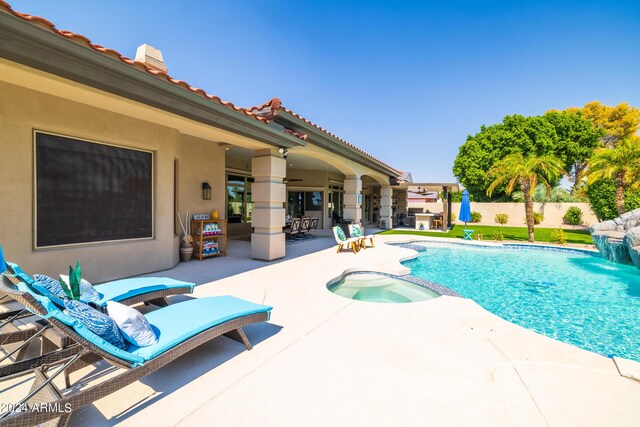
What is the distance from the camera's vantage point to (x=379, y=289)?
22.1 feet

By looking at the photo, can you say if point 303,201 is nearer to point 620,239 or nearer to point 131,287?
point 620,239

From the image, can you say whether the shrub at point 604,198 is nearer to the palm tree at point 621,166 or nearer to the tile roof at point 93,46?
the palm tree at point 621,166

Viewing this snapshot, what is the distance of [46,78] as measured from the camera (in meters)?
4.02

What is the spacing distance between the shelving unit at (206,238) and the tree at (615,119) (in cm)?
4260

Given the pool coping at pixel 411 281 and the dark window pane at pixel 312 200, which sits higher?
the dark window pane at pixel 312 200

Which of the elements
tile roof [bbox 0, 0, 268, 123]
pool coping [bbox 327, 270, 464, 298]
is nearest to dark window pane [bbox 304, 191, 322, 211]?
pool coping [bbox 327, 270, 464, 298]

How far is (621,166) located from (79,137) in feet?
71.3

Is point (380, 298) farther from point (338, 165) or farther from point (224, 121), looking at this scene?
point (338, 165)

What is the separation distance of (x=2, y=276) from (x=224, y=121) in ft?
14.5

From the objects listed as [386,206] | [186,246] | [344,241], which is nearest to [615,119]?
[386,206]

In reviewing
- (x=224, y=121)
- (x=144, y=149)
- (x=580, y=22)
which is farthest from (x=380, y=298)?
(x=580, y=22)

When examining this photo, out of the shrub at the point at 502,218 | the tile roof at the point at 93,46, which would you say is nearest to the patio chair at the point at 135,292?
the tile roof at the point at 93,46

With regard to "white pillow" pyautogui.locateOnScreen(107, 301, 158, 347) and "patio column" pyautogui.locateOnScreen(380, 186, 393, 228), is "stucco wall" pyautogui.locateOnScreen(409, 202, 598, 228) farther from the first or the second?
"white pillow" pyautogui.locateOnScreen(107, 301, 158, 347)

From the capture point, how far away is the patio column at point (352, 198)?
13906mm
